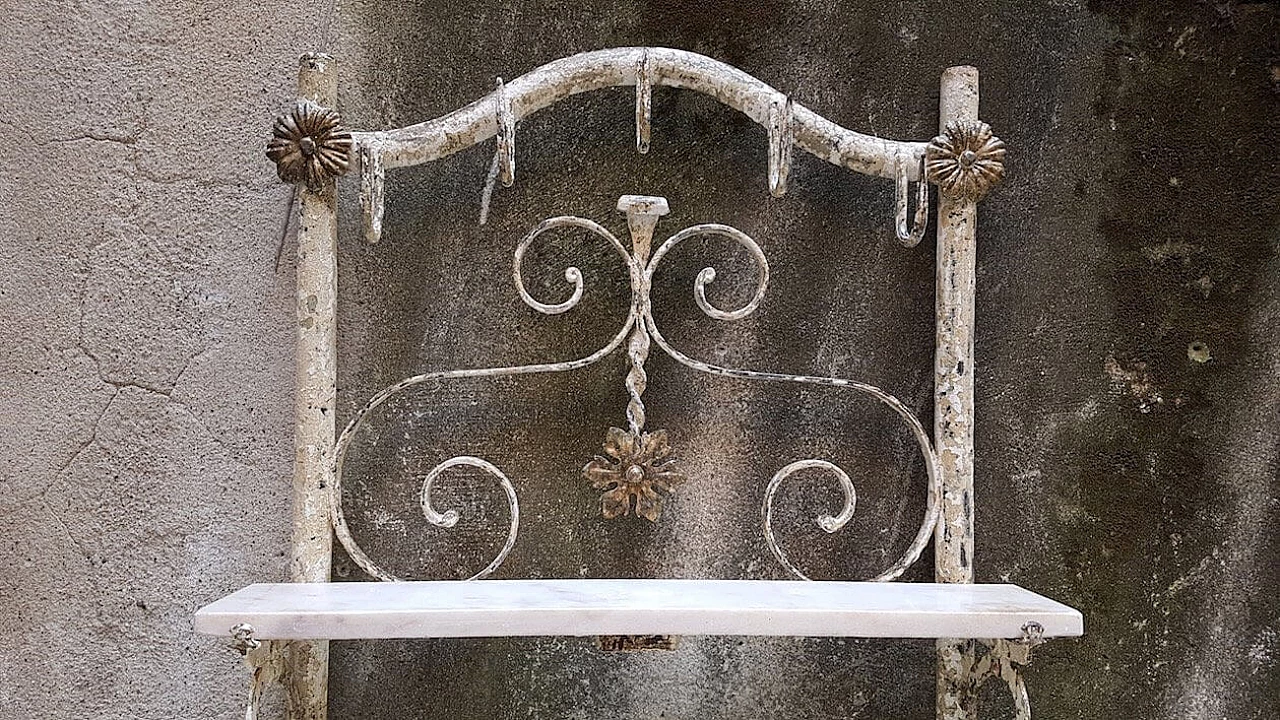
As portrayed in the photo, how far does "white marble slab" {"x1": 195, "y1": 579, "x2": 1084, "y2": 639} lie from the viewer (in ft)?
4.39

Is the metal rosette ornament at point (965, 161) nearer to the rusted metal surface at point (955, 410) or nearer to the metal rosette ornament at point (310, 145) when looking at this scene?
the rusted metal surface at point (955, 410)

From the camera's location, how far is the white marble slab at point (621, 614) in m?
1.34

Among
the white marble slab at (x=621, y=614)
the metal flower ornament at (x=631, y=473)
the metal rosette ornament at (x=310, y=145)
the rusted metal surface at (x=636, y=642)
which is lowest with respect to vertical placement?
the rusted metal surface at (x=636, y=642)

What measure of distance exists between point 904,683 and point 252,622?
1.01 meters

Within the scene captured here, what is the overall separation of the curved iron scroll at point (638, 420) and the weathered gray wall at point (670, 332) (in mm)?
58

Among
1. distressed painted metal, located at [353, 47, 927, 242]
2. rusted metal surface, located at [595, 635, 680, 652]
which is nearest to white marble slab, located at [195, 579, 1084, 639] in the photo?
rusted metal surface, located at [595, 635, 680, 652]

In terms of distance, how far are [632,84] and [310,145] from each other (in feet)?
1.60

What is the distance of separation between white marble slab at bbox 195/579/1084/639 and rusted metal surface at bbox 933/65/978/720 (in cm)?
16

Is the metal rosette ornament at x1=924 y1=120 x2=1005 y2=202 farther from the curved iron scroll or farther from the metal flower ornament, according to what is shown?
the metal flower ornament

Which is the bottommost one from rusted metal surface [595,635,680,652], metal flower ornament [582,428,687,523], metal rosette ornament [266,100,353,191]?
rusted metal surface [595,635,680,652]

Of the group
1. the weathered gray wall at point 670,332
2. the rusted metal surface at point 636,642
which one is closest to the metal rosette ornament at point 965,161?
Result: the weathered gray wall at point 670,332

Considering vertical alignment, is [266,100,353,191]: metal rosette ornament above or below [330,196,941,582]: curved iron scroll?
above

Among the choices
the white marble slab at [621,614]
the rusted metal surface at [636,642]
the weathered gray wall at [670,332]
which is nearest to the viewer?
the white marble slab at [621,614]

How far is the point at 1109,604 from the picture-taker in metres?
1.76
